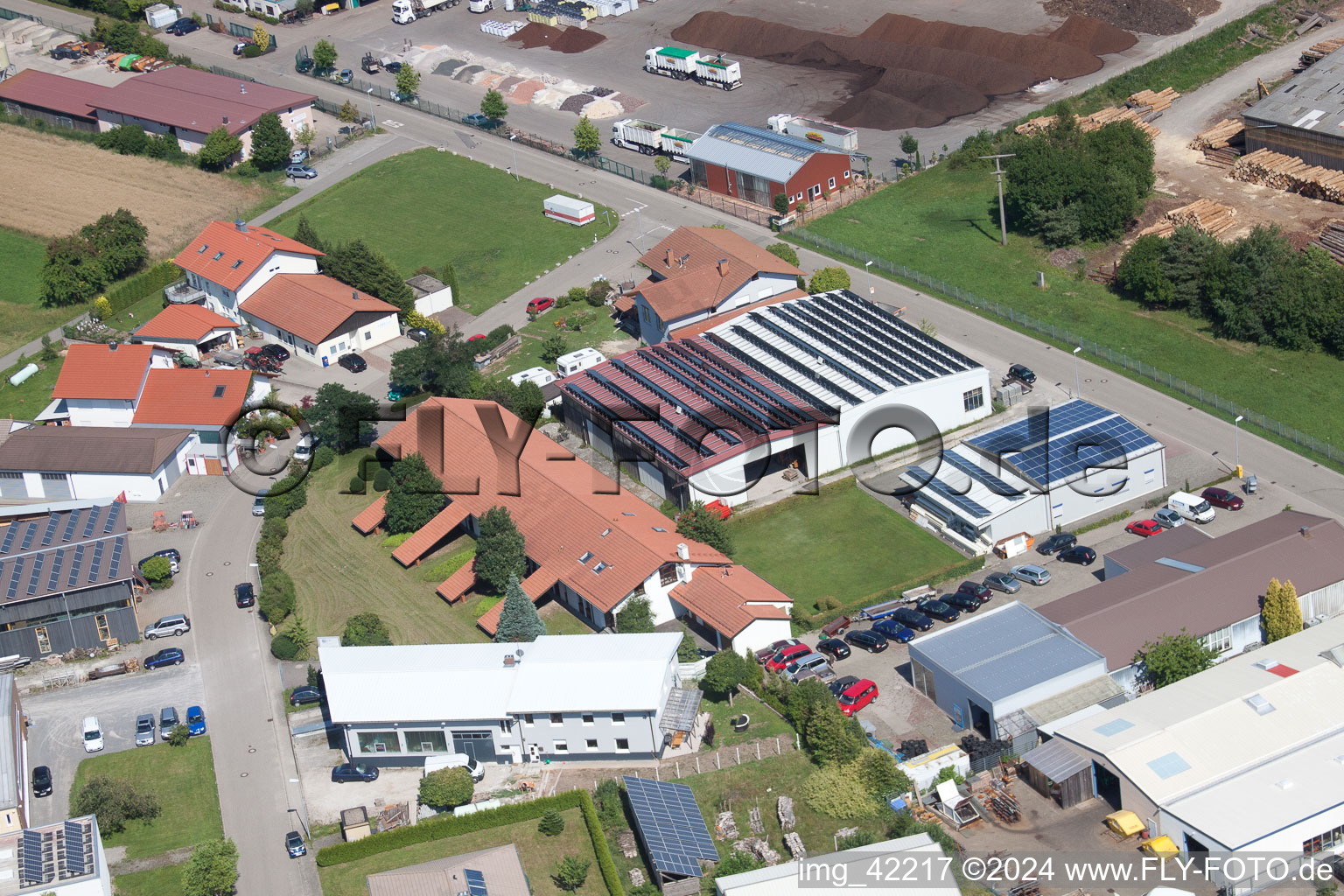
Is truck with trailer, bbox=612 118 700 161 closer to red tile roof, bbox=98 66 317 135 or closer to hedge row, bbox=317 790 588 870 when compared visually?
red tile roof, bbox=98 66 317 135

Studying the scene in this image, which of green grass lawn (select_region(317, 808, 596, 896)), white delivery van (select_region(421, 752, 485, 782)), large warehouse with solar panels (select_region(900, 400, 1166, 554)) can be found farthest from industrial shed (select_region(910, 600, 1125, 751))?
white delivery van (select_region(421, 752, 485, 782))

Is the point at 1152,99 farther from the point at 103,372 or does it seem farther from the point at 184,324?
the point at 103,372

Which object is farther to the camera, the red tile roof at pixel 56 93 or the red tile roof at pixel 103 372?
the red tile roof at pixel 56 93

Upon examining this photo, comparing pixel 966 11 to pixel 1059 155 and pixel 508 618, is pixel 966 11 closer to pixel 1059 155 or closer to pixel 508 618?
pixel 1059 155

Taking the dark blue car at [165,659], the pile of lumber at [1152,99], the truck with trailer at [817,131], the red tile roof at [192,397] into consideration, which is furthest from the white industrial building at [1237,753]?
the pile of lumber at [1152,99]

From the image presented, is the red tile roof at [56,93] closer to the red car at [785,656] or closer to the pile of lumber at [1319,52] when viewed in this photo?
the red car at [785,656]

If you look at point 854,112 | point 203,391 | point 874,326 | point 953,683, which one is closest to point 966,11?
point 854,112
